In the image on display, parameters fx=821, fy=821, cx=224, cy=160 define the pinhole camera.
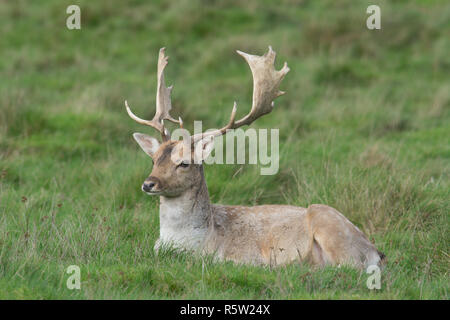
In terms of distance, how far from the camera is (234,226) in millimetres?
6637

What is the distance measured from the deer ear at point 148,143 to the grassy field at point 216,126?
668 mm

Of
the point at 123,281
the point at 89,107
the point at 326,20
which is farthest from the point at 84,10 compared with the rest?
the point at 123,281

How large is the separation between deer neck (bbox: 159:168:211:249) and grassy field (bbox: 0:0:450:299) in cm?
24

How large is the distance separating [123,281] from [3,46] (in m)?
10.9

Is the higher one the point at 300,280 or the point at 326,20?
the point at 326,20

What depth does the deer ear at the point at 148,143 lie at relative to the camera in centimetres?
668

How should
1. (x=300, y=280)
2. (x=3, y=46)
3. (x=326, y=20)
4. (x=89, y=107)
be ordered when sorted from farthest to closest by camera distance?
1. (x=326, y=20)
2. (x=3, y=46)
3. (x=89, y=107)
4. (x=300, y=280)

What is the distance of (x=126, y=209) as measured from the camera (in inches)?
292

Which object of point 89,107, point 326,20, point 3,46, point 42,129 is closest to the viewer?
point 42,129

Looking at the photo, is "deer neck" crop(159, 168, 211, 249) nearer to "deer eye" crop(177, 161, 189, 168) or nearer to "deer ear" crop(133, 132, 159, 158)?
"deer eye" crop(177, 161, 189, 168)

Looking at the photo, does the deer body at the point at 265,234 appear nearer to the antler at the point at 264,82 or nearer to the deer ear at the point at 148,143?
the deer ear at the point at 148,143

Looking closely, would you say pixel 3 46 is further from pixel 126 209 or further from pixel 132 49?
pixel 126 209

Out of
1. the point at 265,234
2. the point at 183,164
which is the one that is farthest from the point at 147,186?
the point at 265,234

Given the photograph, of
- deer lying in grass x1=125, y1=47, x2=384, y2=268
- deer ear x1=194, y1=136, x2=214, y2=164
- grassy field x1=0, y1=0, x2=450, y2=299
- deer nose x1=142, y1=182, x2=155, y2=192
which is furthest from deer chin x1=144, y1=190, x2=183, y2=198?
grassy field x1=0, y1=0, x2=450, y2=299
